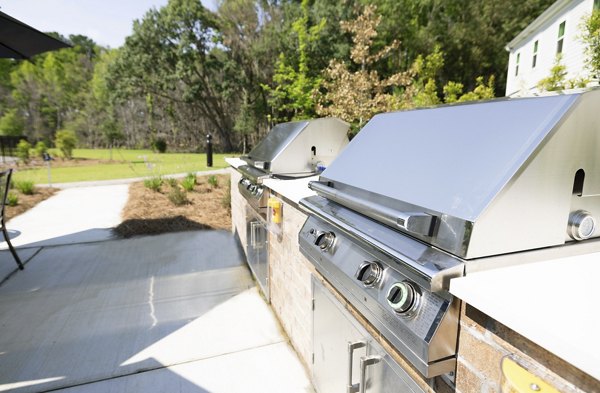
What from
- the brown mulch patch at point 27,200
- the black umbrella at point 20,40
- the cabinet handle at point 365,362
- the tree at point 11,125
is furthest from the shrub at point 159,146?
the cabinet handle at point 365,362

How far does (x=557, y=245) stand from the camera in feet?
3.40

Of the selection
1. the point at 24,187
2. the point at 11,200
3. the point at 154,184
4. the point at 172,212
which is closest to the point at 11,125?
the point at 24,187

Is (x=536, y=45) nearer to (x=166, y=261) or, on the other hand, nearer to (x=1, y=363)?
(x=166, y=261)

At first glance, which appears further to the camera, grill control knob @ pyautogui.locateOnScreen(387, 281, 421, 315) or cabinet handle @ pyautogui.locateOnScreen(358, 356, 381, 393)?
cabinet handle @ pyautogui.locateOnScreen(358, 356, 381, 393)

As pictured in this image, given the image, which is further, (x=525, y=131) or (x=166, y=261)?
(x=166, y=261)

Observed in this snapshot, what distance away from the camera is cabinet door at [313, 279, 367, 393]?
1479 mm

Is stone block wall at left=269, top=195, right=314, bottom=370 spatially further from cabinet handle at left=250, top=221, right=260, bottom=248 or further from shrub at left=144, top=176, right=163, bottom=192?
shrub at left=144, top=176, right=163, bottom=192

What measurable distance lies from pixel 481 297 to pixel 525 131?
547mm

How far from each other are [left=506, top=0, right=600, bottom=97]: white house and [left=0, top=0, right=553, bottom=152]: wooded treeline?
4.85ft

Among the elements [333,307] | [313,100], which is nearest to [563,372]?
[333,307]

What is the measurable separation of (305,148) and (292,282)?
1.24 meters

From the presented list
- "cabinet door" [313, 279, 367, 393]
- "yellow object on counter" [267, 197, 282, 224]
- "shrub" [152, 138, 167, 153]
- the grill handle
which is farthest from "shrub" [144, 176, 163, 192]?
"shrub" [152, 138, 167, 153]

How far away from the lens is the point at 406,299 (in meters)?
1.02

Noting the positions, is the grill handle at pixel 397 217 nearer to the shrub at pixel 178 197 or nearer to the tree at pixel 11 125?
the shrub at pixel 178 197
